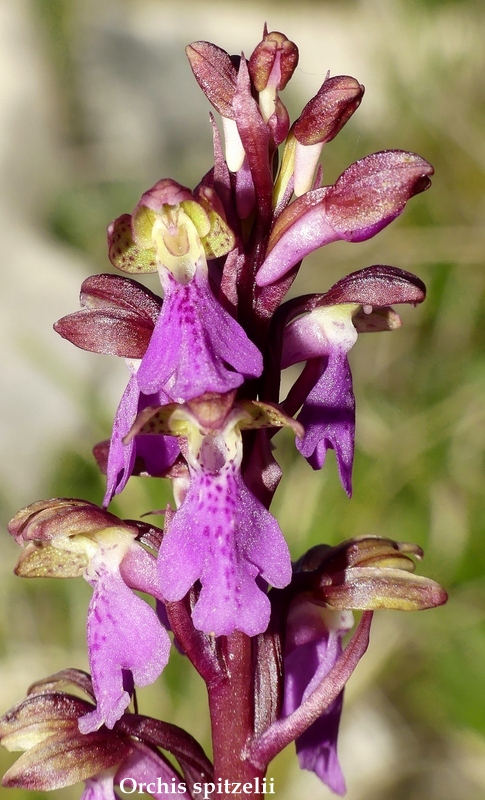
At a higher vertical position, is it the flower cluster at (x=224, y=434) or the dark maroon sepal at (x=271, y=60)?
the dark maroon sepal at (x=271, y=60)

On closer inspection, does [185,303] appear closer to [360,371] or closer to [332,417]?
[332,417]

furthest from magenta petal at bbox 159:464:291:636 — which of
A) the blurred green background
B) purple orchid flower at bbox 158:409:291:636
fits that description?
the blurred green background

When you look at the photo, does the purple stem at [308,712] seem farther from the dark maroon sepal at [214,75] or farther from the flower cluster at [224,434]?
the dark maroon sepal at [214,75]

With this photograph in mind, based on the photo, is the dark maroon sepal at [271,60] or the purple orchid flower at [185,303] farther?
the dark maroon sepal at [271,60]

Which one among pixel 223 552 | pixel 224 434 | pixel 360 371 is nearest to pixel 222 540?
pixel 223 552

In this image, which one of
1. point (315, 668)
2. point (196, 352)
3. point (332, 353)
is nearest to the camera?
point (196, 352)

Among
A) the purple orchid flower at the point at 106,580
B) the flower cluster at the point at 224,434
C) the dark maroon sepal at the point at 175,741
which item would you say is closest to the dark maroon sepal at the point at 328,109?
the flower cluster at the point at 224,434

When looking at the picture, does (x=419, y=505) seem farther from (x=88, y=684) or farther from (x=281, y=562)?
(x=281, y=562)
